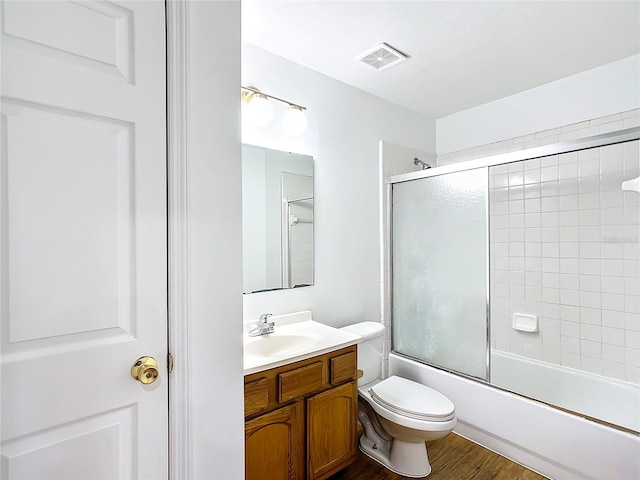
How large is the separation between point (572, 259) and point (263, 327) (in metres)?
2.26

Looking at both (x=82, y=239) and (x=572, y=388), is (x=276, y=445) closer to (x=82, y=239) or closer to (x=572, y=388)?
(x=82, y=239)

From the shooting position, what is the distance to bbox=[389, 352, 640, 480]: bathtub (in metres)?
1.67

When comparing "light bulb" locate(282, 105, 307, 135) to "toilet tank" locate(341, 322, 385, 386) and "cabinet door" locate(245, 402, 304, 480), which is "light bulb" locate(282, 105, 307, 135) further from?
"cabinet door" locate(245, 402, 304, 480)

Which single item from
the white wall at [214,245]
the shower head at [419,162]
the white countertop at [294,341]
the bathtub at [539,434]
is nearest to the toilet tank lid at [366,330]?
the white countertop at [294,341]

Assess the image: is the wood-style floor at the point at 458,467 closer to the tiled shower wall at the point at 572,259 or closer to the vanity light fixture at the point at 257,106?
the tiled shower wall at the point at 572,259

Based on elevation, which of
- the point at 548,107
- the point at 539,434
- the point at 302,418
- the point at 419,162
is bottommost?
the point at 539,434

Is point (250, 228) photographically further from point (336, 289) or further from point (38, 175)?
point (38, 175)

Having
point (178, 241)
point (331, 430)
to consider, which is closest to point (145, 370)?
point (178, 241)

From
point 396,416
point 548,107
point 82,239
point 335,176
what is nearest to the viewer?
point 82,239

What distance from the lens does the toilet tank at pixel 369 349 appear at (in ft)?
7.02

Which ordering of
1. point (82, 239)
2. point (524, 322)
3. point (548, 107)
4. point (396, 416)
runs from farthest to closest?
1. point (524, 322)
2. point (548, 107)
3. point (396, 416)
4. point (82, 239)

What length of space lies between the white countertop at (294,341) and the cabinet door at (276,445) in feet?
0.75

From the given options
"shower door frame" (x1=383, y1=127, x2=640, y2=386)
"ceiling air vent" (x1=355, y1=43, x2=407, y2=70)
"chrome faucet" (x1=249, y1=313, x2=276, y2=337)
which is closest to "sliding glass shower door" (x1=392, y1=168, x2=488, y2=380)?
"shower door frame" (x1=383, y1=127, x2=640, y2=386)

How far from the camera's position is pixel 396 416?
1.81 meters
